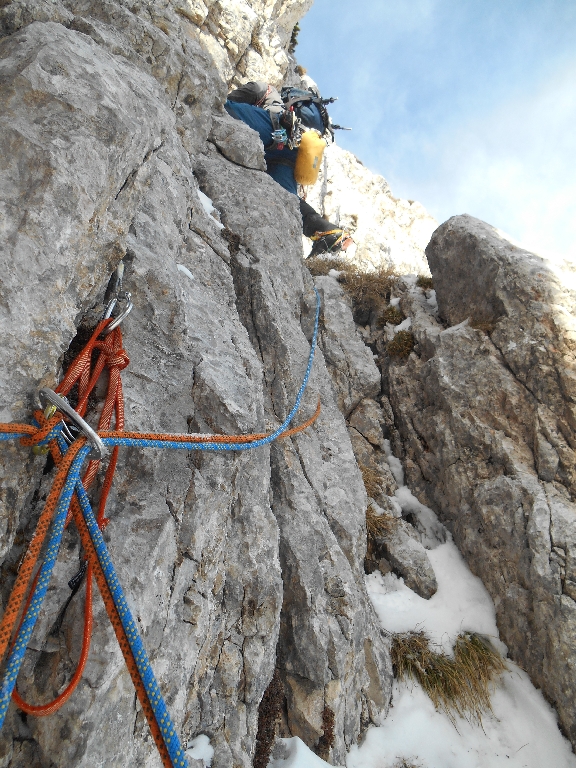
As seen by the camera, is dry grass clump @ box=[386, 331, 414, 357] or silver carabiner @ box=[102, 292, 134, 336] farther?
dry grass clump @ box=[386, 331, 414, 357]

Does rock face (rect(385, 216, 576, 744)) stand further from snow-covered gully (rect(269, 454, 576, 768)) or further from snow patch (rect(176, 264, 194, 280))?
snow patch (rect(176, 264, 194, 280))

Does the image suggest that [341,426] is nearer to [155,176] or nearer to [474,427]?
[474,427]

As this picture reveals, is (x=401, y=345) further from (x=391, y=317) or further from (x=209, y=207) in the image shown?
(x=209, y=207)

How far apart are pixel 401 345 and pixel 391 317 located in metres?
0.94

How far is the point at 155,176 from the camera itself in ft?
13.8

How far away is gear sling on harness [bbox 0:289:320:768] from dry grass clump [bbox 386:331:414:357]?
547 cm

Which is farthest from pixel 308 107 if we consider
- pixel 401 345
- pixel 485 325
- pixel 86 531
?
pixel 86 531

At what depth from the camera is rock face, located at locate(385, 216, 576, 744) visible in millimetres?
4977

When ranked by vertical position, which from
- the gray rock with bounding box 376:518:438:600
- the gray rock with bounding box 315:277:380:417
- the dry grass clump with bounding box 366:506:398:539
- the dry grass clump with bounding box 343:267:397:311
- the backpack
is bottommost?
the gray rock with bounding box 376:518:438:600

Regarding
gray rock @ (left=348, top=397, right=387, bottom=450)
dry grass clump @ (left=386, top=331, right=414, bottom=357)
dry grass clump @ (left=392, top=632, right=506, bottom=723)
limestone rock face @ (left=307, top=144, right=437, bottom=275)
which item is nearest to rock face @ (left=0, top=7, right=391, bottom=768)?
dry grass clump @ (left=392, top=632, right=506, bottom=723)

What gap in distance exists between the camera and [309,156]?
9.08m

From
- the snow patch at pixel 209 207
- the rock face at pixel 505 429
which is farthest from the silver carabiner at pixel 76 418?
the rock face at pixel 505 429

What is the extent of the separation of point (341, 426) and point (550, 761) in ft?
13.6

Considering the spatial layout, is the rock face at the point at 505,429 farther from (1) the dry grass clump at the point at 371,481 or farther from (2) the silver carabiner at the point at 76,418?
(2) the silver carabiner at the point at 76,418
